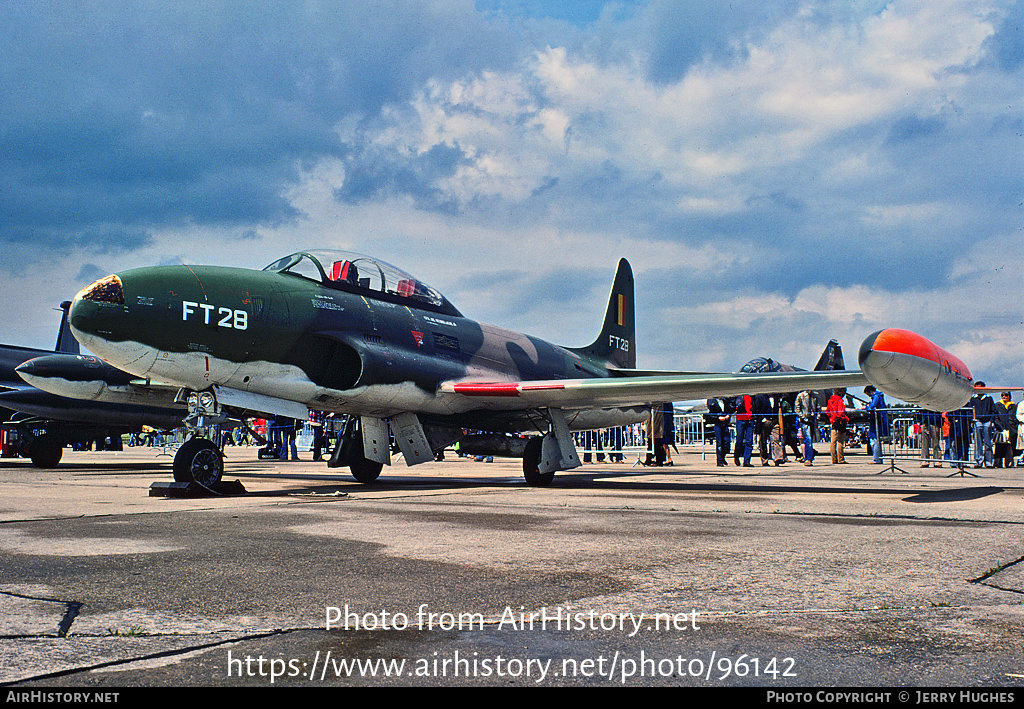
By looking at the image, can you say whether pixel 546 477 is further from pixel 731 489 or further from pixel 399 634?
pixel 399 634

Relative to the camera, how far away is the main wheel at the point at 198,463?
845 cm

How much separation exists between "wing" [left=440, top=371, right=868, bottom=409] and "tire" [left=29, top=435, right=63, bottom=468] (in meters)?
13.5

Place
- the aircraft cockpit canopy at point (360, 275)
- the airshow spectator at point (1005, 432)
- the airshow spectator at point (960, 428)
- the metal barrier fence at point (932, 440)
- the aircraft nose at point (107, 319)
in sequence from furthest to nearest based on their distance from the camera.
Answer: the airshow spectator at point (1005, 432)
the airshow spectator at point (960, 428)
the metal barrier fence at point (932, 440)
the aircraft cockpit canopy at point (360, 275)
the aircraft nose at point (107, 319)

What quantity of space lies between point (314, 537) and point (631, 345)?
1453 centimetres

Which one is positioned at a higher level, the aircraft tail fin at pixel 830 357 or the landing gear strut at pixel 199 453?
the aircraft tail fin at pixel 830 357

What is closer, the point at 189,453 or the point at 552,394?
the point at 189,453

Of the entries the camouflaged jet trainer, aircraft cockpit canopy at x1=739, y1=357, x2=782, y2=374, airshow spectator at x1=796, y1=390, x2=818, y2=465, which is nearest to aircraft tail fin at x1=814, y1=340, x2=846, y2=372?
aircraft cockpit canopy at x1=739, y1=357, x2=782, y2=374

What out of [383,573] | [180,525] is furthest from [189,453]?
[383,573]

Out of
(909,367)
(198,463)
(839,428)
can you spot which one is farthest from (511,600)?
(839,428)

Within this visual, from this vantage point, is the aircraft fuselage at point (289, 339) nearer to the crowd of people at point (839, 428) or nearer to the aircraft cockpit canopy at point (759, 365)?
the crowd of people at point (839, 428)

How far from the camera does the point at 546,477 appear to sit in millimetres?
11539

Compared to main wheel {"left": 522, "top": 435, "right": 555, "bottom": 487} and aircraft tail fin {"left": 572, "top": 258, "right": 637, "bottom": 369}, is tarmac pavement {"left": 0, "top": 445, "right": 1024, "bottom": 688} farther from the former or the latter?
aircraft tail fin {"left": 572, "top": 258, "right": 637, "bottom": 369}

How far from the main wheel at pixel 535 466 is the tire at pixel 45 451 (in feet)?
45.2

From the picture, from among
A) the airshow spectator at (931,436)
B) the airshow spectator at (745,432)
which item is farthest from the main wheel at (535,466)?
the airshow spectator at (931,436)
